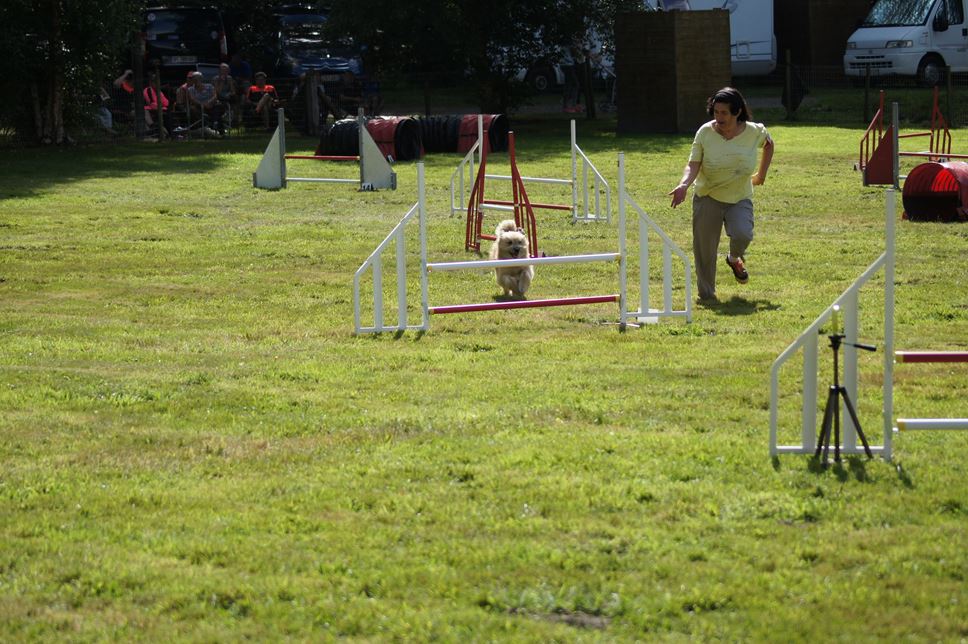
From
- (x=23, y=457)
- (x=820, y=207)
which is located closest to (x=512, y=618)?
(x=23, y=457)

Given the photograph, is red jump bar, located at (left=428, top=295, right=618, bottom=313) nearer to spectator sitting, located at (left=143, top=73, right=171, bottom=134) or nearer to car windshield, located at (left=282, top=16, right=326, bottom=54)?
spectator sitting, located at (left=143, top=73, right=171, bottom=134)

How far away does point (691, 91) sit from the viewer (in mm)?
27609

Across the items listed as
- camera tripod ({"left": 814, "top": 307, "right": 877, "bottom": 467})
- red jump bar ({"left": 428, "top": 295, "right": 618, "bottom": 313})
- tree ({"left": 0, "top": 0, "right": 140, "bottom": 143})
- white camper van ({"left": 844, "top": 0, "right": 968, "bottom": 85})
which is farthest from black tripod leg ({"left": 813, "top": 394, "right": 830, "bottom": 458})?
white camper van ({"left": 844, "top": 0, "right": 968, "bottom": 85})

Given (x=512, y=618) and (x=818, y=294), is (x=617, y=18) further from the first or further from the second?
(x=512, y=618)

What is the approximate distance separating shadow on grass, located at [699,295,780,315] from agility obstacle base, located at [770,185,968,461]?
155 inches

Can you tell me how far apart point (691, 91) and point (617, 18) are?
6.94 ft

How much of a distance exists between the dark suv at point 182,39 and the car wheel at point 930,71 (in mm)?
15798

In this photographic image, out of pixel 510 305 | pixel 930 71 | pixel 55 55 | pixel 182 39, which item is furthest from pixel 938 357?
pixel 182 39

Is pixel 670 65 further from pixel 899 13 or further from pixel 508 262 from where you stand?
pixel 508 262

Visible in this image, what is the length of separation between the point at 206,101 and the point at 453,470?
23194 millimetres

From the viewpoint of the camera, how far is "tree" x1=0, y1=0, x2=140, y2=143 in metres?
24.5

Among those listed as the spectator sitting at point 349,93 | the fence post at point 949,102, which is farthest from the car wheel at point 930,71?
the spectator sitting at point 349,93

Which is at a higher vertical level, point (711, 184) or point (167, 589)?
point (711, 184)

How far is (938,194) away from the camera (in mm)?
14828
